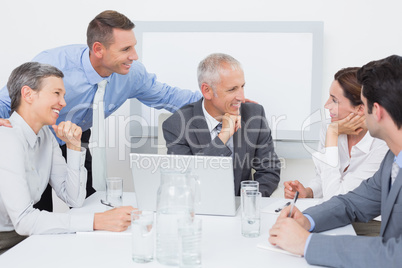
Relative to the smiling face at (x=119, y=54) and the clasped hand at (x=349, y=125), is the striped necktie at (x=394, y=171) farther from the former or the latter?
the smiling face at (x=119, y=54)

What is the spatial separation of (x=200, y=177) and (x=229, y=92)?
999 millimetres

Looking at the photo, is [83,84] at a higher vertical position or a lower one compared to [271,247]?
higher

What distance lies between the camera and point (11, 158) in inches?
70.8

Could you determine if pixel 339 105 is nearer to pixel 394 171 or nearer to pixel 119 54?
pixel 394 171

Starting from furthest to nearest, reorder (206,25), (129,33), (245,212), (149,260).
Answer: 1. (206,25)
2. (129,33)
3. (245,212)
4. (149,260)

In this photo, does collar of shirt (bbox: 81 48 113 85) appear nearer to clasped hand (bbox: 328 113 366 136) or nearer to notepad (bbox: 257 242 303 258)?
clasped hand (bbox: 328 113 366 136)

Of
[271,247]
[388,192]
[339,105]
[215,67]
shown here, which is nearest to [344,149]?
[339,105]

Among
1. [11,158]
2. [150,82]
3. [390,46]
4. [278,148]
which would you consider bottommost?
[278,148]

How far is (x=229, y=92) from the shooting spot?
2.67 metres

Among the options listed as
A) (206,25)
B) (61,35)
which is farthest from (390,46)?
(61,35)

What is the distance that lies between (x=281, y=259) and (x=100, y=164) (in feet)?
4.78

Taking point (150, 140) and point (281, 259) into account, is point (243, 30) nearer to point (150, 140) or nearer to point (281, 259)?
point (150, 140)

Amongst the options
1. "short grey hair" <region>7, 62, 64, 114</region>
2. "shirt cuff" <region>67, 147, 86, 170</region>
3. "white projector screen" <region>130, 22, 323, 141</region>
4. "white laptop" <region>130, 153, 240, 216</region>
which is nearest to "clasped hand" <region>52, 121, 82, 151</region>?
"shirt cuff" <region>67, 147, 86, 170</region>

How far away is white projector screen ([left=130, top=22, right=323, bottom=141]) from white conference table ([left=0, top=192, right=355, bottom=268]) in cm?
182
